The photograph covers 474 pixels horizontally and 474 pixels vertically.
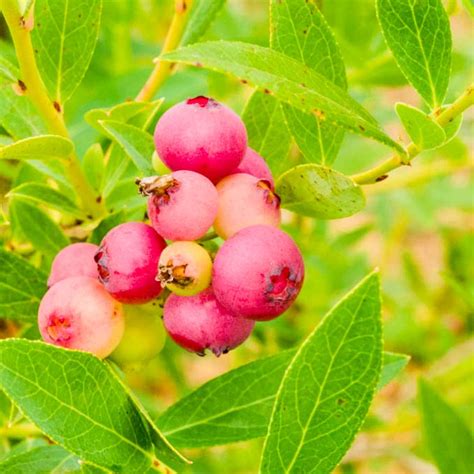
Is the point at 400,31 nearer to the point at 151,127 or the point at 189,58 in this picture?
the point at 189,58

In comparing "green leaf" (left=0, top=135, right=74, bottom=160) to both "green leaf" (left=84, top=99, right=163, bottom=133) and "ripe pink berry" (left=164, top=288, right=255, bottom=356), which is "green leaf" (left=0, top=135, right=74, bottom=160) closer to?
"green leaf" (left=84, top=99, right=163, bottom=133)

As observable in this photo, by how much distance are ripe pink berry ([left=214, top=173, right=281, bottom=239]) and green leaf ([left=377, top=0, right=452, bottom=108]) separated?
0.19 m

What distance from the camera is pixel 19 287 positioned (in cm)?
101

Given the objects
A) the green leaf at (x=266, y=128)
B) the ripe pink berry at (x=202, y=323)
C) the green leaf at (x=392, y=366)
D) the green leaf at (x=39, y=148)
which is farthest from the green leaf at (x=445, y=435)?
the green leaf at (x=39, y=148)

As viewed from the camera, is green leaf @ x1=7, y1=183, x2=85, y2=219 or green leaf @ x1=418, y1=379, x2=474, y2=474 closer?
green leaf @ x1=7, y1=183, x2=85, y2=219

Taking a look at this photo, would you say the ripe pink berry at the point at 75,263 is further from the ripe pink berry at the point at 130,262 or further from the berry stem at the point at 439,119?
the berry stem at the point at 439,119

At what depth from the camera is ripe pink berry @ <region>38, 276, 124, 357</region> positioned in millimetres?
794

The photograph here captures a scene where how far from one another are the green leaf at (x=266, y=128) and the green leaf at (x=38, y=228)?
0.85 feet

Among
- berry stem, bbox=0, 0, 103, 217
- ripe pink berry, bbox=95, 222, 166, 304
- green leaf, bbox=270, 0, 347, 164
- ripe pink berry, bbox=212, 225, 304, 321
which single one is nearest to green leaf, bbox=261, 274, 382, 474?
ripe pink berry, bbox=212, 225, 304, 321

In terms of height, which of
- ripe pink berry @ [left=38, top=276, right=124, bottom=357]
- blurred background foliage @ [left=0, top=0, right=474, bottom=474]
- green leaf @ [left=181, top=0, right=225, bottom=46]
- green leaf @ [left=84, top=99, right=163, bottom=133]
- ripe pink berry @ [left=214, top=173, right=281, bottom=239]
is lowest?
blurred background foliage @ [left=0, top=0, right=474, bottom=474]

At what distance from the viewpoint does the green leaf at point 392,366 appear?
99cm

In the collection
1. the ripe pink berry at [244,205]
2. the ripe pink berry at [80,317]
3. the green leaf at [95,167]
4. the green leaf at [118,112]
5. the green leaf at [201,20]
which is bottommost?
the ripe pink berry at [80,317]

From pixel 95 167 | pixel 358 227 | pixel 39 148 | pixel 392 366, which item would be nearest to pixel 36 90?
pixel 39 148

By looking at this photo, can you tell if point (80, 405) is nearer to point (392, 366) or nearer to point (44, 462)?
point (44, 462)
